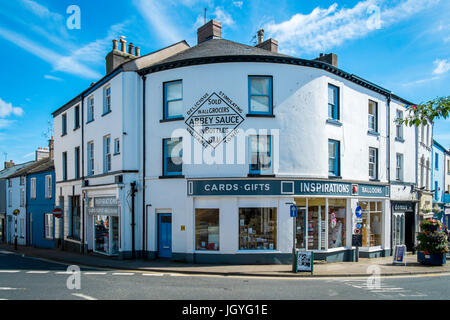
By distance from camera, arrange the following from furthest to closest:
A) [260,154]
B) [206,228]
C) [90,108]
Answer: [90,108] < [260,154] < [206,228]

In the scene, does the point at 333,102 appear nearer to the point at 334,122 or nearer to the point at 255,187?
the point at 334,122

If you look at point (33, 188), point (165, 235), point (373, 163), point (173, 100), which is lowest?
point (165, 235)

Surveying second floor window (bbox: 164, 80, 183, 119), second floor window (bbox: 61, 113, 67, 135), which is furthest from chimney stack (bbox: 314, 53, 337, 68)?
second floor window (bbox: 61, 113, 67, 135)

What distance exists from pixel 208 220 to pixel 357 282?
22.2 feet

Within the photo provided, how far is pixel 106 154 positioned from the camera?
21.0 m

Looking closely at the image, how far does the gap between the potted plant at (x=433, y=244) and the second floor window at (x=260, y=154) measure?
7571 millimetres

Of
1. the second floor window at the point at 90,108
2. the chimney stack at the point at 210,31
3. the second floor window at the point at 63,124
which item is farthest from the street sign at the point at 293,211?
the second floor window at the point at 63,124

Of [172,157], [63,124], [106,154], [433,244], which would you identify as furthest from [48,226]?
[433,244]

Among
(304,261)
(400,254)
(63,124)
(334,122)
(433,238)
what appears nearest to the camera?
(304,261)

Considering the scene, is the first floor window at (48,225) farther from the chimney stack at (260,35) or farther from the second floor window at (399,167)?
the second floor window at (399,167)

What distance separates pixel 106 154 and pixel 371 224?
1515 cm

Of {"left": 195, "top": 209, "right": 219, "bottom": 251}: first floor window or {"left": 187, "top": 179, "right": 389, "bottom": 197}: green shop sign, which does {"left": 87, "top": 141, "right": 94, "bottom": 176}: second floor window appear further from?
{"left": 195, "top": 209, "right": 219, "bottom": 251}: first floor window

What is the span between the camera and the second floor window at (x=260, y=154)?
56.0 ft

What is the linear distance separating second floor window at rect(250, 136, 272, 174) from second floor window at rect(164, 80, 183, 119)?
12.3 ft
